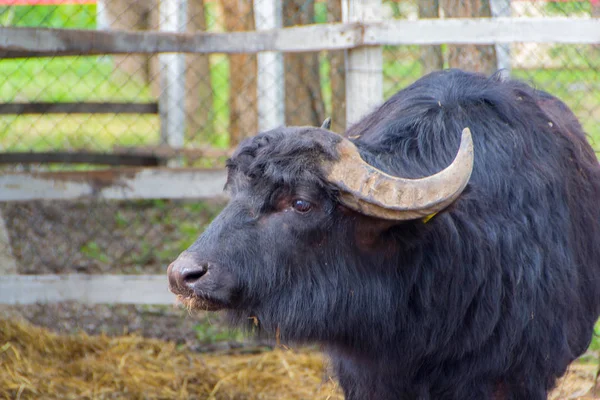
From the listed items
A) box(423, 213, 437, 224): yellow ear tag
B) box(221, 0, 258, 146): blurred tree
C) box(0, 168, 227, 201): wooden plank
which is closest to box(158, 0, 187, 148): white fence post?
box(221, 0, 258, 146): blurred tree

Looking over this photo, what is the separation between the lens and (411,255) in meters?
3.41

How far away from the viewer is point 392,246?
3.38 metres

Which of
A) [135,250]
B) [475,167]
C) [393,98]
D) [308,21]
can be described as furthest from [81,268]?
[475,167]

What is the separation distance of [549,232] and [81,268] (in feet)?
16.8

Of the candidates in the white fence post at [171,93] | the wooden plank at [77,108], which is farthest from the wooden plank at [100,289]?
the white fence post at [171,93]

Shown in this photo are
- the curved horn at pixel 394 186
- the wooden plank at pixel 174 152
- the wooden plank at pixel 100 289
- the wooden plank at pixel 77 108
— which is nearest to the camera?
the curved horn at pixel 394 186

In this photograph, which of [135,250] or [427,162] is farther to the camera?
[135,250]

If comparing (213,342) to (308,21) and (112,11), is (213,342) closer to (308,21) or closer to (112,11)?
(308,21)

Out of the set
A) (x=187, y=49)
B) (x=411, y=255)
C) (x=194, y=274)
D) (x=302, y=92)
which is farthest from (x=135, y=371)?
(x=302, y=92)

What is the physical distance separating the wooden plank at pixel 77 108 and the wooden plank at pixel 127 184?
6.83ft

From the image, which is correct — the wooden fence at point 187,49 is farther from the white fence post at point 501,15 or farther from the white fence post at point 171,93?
the white fence post at point 171,93

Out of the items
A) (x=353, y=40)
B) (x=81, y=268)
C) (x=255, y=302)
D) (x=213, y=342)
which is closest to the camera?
(x=255, y=302)

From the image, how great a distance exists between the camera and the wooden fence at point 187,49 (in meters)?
5.12

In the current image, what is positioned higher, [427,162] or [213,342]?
[427,162]
